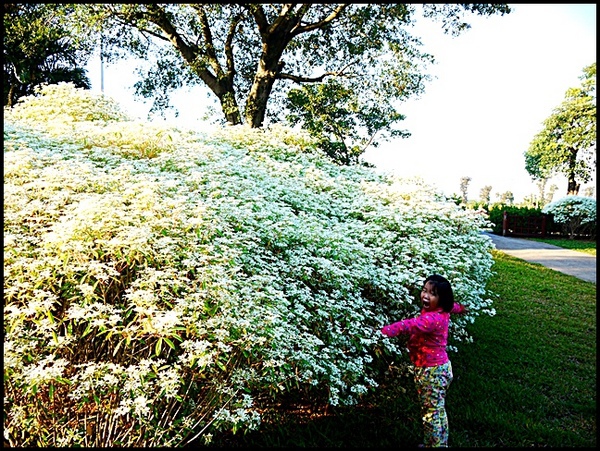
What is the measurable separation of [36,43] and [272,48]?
13.9 ft

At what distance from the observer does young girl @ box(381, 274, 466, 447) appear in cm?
252

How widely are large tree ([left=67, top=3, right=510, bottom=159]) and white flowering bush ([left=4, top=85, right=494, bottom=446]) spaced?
626 cm

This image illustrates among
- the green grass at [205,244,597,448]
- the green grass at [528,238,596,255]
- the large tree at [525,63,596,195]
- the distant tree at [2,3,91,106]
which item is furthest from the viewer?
the large tree at [525,63,596,195]

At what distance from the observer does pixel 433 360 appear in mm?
2539

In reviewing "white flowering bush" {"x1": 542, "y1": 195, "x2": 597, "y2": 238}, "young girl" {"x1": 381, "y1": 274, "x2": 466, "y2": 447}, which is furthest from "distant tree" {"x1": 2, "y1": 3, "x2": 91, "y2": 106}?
"white flowering bush" {"x1": 542, "y1": 195, "x2": 597, "y2": 238}

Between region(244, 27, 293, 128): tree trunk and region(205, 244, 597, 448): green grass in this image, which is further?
region(244, 27, 293, 128): tree trunk

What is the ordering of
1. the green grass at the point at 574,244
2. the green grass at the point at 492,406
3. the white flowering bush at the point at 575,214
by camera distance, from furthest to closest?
1. the white flowering bush at the point at 575,214
2. the green grass at the point at 574,244
3. the green grass at the point at 492,406

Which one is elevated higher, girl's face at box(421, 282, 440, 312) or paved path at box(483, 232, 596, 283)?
girl's face at box(421, 282, 440, 312)

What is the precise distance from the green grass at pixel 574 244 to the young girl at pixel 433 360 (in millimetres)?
11135

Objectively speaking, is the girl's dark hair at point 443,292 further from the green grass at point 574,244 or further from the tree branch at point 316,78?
the green grass at point 574,244

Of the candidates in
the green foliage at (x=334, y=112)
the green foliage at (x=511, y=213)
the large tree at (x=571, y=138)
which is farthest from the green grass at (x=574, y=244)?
the green foliage at (x=334, y=112)

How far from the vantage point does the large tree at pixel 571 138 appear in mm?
15961

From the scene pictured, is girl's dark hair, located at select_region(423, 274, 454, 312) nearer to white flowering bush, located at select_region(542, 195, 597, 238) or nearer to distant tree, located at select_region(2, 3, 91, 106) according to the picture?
distant tree, located at select_region(2, 3, 91, 106)

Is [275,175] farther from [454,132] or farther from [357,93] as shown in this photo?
[357,93]
